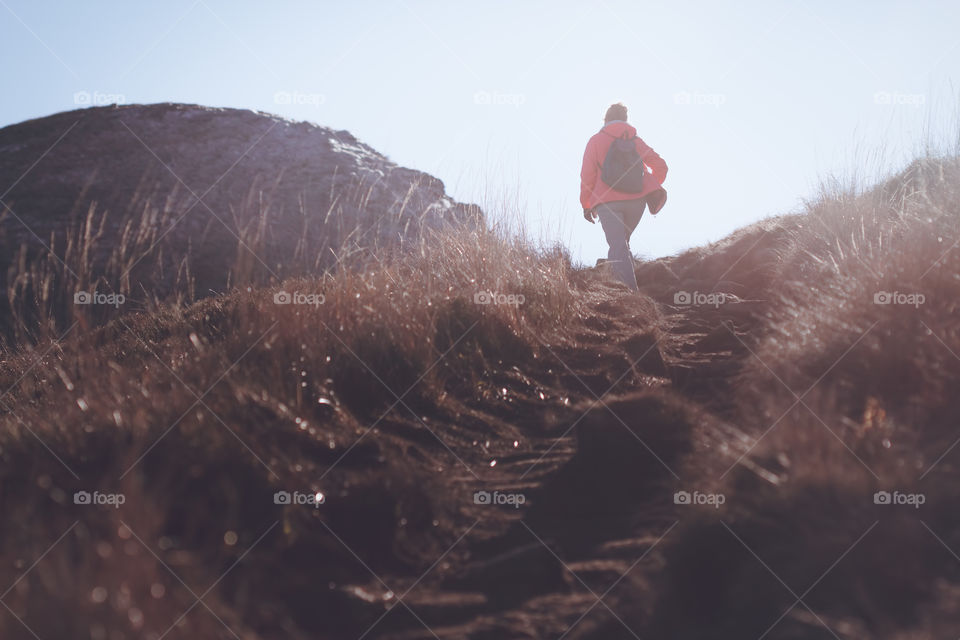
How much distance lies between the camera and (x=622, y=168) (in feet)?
25.1

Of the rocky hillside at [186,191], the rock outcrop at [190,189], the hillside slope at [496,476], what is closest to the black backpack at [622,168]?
the rock outcrop at [190,189]

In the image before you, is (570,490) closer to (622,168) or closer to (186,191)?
(622,168)

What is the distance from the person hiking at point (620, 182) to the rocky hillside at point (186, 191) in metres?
1.47

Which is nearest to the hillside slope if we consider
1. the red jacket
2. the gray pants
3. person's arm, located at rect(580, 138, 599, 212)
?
the gray pants

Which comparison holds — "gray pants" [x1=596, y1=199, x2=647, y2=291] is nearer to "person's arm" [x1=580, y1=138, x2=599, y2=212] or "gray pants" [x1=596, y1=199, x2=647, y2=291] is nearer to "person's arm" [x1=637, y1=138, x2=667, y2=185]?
"person's arm" [x1=580, y1=138, x2=599, y2=212]

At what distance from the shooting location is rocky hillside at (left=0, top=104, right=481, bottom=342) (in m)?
7.87

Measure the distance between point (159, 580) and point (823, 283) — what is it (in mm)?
4716

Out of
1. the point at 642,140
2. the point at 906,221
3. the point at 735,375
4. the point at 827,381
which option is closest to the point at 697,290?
the point at 642,140

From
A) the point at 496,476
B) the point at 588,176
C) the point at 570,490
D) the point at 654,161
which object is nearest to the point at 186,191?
the point at 588,176

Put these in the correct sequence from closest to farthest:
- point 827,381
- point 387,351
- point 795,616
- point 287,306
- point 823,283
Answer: point 795,616
point 827,381
point 387,351
point 287,306
point 823,283

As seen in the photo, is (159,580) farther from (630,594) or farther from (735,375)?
(735,375)

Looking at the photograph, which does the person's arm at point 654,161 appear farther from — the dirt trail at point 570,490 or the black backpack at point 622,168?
the dirt trail at point 570,490

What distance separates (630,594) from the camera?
216 centimetres

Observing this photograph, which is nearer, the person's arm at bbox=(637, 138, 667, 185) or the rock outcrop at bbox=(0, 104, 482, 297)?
the person's arm at bbox=(637, 138, 667, 185)
